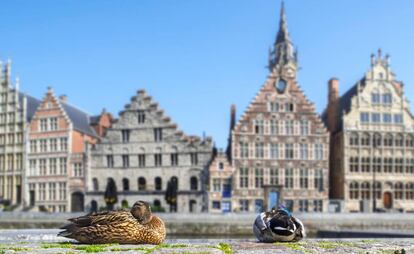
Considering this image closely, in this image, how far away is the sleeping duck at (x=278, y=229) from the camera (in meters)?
11.1

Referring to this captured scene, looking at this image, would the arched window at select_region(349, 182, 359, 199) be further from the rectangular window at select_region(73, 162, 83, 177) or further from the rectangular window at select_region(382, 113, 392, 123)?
the rectangular window at select_region(73, 162, 83, 177)

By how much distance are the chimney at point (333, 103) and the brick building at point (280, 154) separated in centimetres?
585

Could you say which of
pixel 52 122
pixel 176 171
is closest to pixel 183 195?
pixel 176 171

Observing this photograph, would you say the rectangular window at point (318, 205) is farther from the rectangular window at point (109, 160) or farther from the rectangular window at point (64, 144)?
the rectangular window at point (64, 144)

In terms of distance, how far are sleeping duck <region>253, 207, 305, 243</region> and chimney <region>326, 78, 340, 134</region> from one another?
4713 centimetres

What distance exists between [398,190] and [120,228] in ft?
155

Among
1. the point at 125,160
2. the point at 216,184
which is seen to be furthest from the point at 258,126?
the point at 125,160

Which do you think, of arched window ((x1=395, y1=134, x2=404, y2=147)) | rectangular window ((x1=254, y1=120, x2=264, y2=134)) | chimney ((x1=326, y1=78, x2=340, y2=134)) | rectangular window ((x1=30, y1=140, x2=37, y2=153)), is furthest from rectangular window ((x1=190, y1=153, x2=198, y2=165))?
arched window ((x1=395, y1=134, x2=404, y2=147))

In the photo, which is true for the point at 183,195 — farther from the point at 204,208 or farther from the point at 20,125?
the point at 20,125

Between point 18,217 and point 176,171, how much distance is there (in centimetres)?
1723

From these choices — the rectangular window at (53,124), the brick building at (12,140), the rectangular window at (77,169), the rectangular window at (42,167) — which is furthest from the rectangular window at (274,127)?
the brick building at (12,140)

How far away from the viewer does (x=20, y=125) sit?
58062 mm

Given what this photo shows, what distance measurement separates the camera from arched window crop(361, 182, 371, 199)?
173ft

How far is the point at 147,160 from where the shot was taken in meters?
54.0
